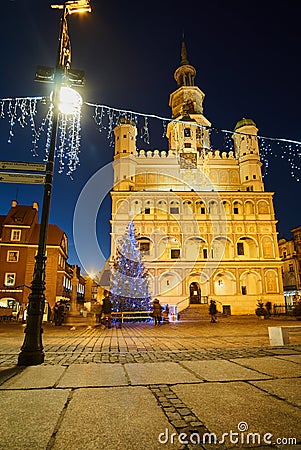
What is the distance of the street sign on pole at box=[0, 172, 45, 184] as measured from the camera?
664 centimetres

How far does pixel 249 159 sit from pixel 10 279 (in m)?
39.6

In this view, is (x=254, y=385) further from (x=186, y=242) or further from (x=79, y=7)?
(x=186, y=242)

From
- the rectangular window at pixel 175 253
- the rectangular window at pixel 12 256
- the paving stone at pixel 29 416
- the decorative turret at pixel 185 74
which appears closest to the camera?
the paving stone at pixel 29 416

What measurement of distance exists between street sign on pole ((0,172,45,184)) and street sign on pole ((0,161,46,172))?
0.14m

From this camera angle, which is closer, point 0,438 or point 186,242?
point 0,438

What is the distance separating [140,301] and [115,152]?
29.4m

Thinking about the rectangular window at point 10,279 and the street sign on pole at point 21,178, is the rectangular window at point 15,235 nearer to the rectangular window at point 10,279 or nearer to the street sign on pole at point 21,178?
the rectangular window at point 10,279

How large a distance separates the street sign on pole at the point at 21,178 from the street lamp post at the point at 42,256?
18cm

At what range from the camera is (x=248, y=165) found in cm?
4897

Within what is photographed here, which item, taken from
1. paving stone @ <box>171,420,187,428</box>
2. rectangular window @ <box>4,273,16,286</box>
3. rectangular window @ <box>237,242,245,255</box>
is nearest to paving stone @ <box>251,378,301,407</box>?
paving stone @ <box>171,420,187,428</box>

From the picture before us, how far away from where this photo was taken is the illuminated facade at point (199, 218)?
1693 inches

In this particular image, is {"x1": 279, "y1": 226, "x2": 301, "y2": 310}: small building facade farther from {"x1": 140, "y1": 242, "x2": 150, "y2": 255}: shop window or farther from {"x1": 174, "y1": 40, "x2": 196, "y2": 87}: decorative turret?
{"x1": 174, "y1": 40, "x2": 196, "y2": 87}: decorative turret

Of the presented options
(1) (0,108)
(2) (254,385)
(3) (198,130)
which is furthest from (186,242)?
(2) (254,385)

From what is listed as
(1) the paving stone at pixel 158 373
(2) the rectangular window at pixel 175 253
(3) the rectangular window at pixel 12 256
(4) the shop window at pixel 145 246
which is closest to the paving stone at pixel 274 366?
(1) the paving stone at pixel 158 373
